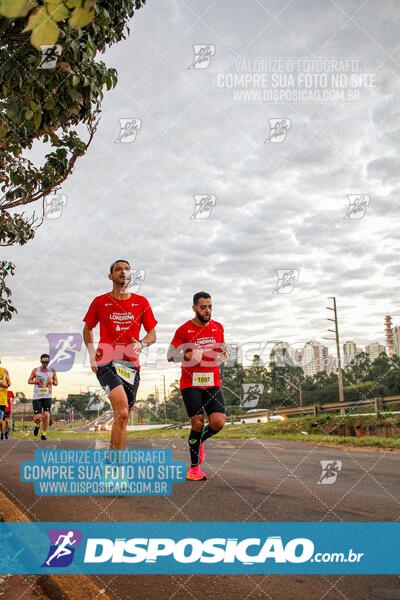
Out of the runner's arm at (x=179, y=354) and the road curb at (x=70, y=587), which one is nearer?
the road curb at (x=70, y=587)

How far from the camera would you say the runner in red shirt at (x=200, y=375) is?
6.15m

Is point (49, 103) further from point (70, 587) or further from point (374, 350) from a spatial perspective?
point (374, 350)

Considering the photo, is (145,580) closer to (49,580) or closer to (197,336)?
(49,580)

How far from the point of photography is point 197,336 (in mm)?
6285

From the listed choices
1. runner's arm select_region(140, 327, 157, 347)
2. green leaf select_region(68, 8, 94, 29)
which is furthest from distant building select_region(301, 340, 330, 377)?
green leaf select_region(68, 8, 94, 29)

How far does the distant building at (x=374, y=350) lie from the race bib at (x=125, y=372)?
1766 inches

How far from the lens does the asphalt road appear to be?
259 centimetres

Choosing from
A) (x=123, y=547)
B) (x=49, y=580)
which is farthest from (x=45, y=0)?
(x=123, y=547)

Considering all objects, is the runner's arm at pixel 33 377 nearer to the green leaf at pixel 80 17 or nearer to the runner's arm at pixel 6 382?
the runner's arm at pixel 6 382

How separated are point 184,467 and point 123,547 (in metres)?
4.06

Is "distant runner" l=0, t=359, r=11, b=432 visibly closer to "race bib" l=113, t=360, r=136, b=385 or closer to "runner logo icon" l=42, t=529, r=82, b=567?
"race bib" l=113, t=360, r=136, b=385

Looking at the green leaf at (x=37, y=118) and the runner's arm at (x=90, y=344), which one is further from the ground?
the green leaf at (x=37, y=118)

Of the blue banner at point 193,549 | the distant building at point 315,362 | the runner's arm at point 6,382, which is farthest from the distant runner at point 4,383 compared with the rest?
A: the distant building at point 315,362

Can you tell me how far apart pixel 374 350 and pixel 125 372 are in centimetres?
4841
